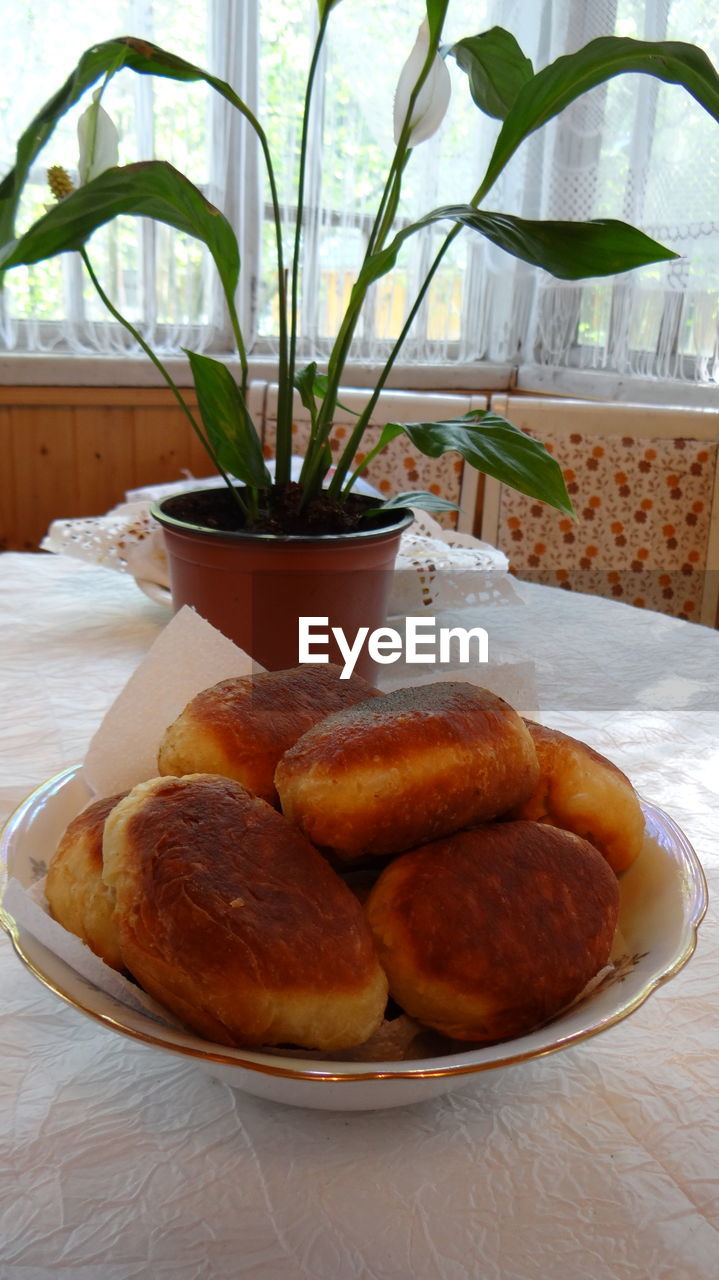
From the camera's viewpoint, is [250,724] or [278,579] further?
[278,579]

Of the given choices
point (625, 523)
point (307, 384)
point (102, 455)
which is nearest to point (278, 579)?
point (307, 384)

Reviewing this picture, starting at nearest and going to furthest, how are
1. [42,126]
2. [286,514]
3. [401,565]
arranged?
[42,126], [286,514], [401,565]

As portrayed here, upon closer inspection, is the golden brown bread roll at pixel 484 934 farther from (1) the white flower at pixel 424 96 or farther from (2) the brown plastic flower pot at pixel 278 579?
(1) the white flower at pixel 424 96

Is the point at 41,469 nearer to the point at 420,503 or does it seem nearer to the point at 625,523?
the point at 625,523

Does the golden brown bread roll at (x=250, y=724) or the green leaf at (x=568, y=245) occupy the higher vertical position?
A: the green leaf at (x=568, y=245)

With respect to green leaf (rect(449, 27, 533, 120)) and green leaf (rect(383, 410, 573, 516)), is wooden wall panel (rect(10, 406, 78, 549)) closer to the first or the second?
green leaf (rect(449, 27, 533, 120))

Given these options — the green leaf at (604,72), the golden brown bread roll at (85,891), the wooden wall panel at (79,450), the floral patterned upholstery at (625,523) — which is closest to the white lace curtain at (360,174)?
the wooden wall panel at (79,450)

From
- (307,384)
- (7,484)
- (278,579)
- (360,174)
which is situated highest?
(360,174)
